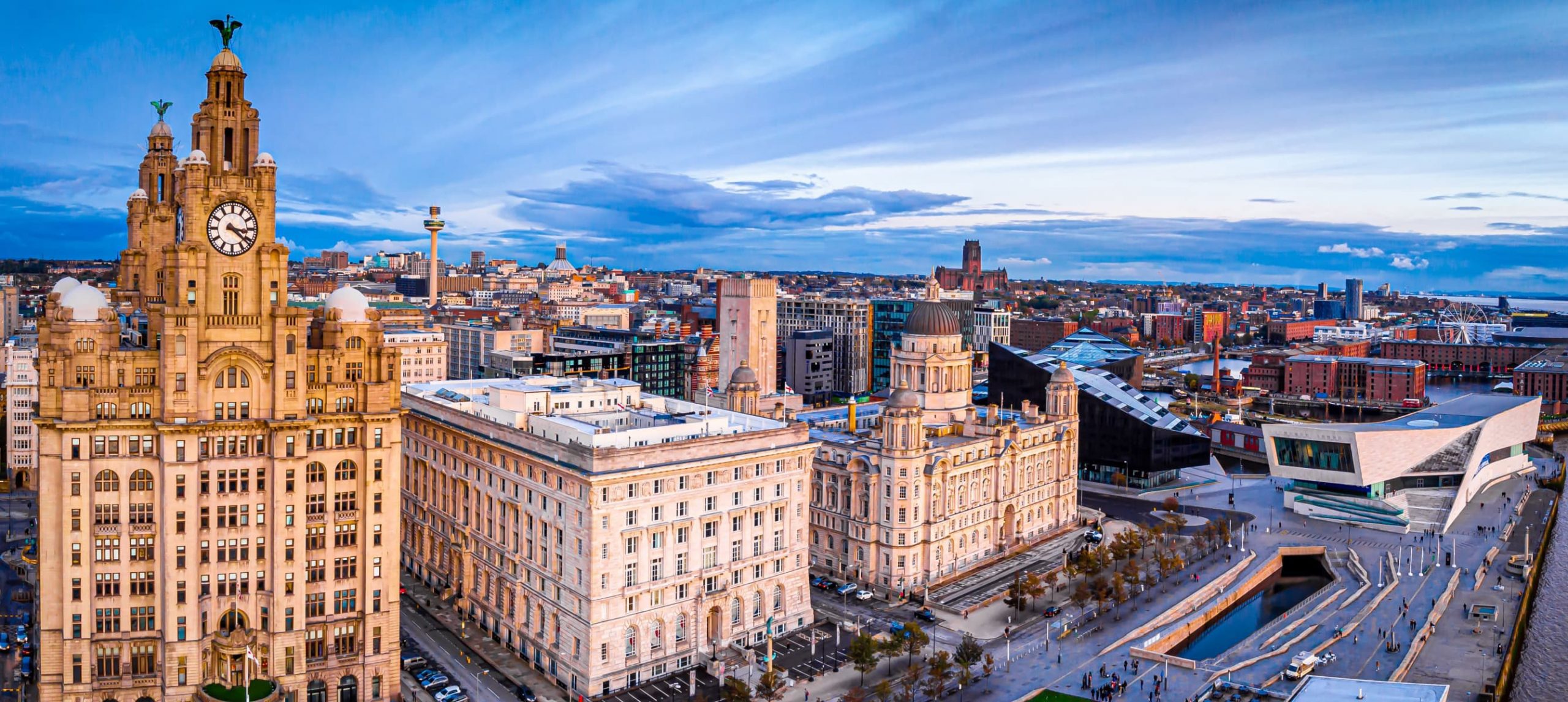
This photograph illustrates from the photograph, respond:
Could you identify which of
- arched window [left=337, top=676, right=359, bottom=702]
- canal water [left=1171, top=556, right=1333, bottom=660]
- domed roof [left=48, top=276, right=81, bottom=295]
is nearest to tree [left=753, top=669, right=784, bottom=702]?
arched window [left=337, top=676, right=359, bottom=702]

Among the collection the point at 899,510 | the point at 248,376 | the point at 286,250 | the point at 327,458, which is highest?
the point at 286,250

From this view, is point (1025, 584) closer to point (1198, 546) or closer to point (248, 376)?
point (1198, 546)

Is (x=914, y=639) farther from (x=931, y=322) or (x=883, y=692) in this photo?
(x=931, y=322)

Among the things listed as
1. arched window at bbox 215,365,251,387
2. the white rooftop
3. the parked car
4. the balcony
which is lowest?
the parked car

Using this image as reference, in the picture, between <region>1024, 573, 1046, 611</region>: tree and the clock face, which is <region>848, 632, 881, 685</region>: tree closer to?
<region>1024, 573, 1046, 611</region>: tree

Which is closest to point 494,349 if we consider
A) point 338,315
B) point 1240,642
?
point 338,315

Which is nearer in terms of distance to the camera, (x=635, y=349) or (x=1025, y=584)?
(x=1025, y=584)

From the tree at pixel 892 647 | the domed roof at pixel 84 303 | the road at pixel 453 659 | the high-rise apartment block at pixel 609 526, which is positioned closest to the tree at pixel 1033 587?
the tree at pixel 892 647

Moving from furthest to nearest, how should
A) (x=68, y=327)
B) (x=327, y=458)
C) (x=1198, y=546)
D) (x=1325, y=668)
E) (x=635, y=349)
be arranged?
(x=635, y=349)
(x=1198, y=546)
(x=1325, y=668)
(x=327, y=458)
(x=68, y=327)
